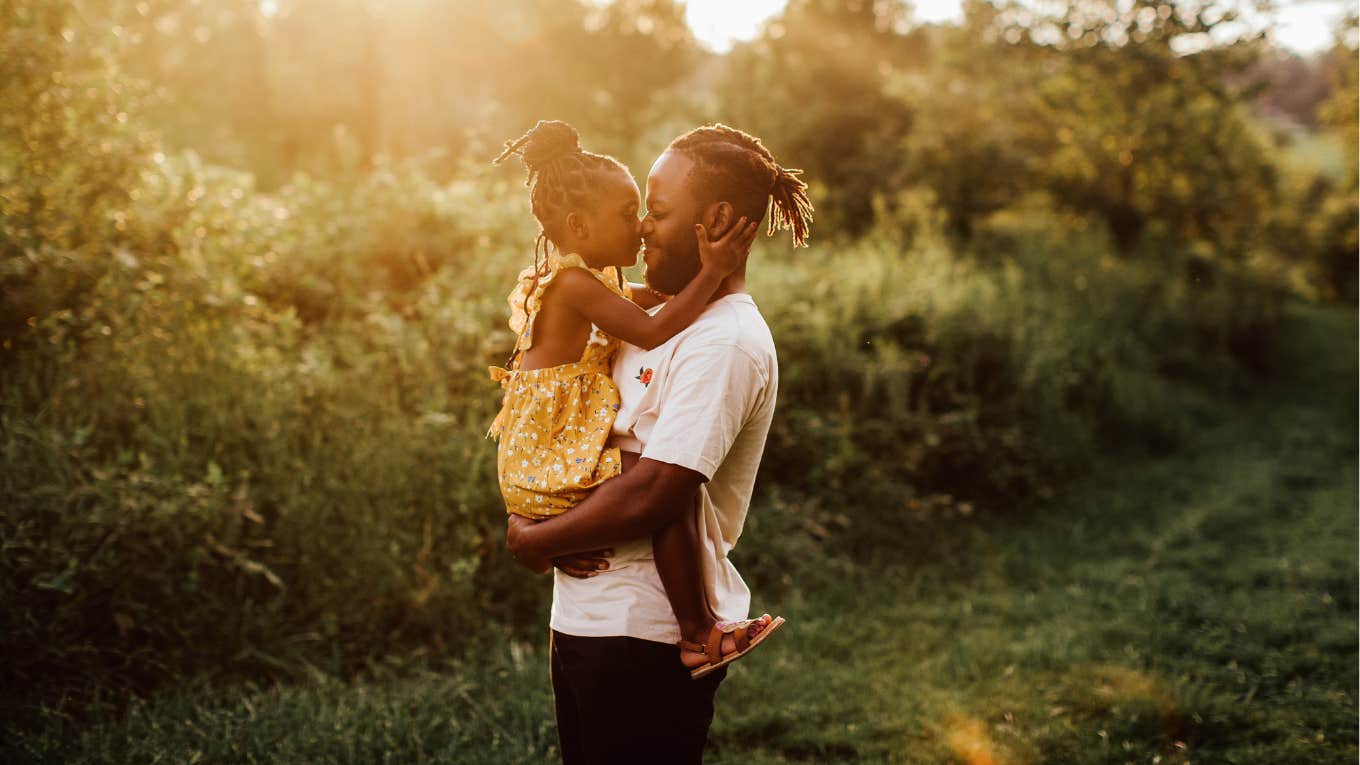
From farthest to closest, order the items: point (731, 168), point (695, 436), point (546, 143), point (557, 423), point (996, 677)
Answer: point (996, 677), point (546, 143), point (557, 423), point (731, 168), point (695, 436)

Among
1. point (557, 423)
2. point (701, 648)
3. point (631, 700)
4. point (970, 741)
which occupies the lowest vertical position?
point (970, 741)

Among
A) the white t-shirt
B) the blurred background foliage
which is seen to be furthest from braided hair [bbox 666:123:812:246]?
the blurred background foliage

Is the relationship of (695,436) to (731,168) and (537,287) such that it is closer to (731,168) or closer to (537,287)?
(731,168)

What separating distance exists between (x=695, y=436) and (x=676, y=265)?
0.48 m

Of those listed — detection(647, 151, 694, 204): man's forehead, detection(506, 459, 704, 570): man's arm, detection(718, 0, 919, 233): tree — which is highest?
detection(718, 0, 919, 233): tree

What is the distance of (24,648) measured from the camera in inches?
168

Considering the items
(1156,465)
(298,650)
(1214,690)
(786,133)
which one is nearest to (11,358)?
(298,650)

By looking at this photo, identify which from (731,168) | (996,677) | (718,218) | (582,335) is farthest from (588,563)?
(996,677)

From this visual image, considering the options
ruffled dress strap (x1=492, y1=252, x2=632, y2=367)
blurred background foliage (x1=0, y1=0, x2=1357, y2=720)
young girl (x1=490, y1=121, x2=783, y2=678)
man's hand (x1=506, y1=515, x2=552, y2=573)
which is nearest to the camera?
young girl (x1=490, y1=121, x2=783, y2=678)

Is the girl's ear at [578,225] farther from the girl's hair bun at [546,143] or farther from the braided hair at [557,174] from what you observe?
the girl's hair bun at [546,143]

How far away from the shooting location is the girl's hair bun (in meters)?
2.60

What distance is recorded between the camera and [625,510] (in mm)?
2082

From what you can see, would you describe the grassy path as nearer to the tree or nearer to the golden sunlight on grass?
the golden sunlight on grass

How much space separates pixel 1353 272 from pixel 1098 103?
541 inches
